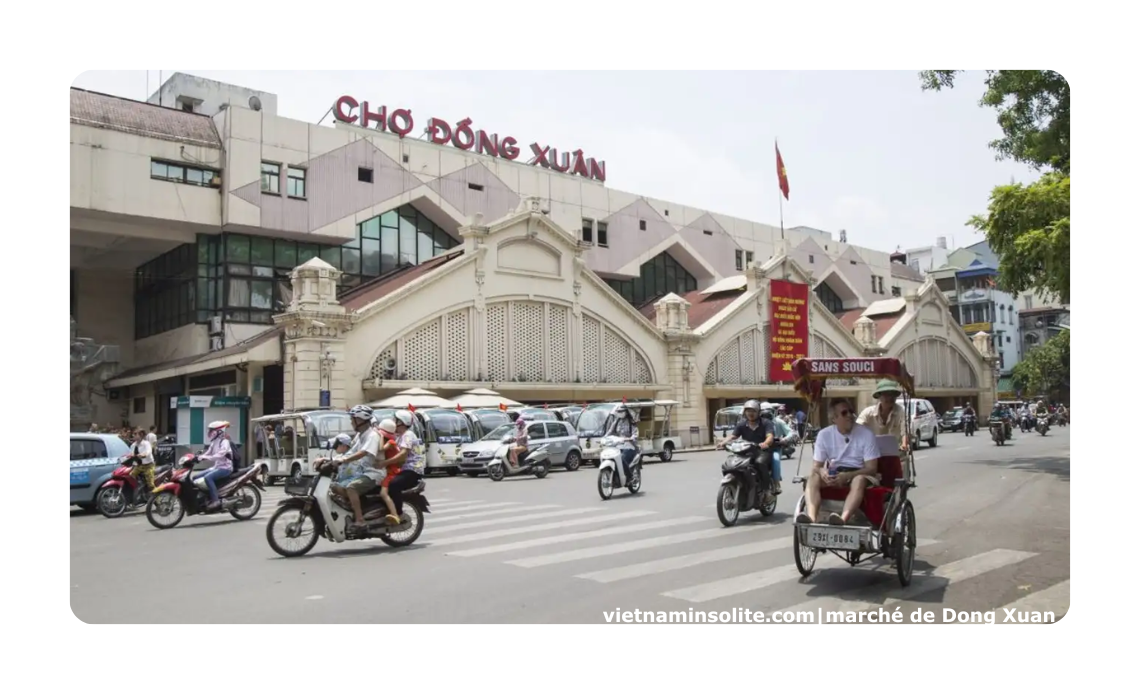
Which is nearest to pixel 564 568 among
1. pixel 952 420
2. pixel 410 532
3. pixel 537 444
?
pixel 410 532

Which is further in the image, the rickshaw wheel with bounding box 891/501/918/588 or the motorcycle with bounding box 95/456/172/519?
the motorcycle with bounding box 95/456/172/519

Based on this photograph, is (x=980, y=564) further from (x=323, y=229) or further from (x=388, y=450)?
(x=323, y=229)

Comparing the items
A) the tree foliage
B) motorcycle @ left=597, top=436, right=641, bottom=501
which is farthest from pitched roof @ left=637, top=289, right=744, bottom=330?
motorcycle @ left=597, top=436, right=641, bottom=501

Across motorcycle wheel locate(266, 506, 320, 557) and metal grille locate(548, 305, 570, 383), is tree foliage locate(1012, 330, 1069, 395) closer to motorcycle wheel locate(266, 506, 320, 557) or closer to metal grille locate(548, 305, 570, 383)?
motorcycle wheel locate(266, 506, 320, 557)

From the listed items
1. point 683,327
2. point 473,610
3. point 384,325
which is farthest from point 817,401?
point 683,327

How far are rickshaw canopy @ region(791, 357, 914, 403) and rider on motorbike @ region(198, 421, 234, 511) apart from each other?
856cm

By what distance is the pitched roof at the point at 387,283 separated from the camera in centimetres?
3017

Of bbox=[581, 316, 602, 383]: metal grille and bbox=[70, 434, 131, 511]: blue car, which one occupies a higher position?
bbox=[581, 316, 602, 383]: metal grille

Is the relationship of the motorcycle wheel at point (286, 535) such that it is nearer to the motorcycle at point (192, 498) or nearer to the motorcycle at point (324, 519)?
the motorcycle at point (324, 519)

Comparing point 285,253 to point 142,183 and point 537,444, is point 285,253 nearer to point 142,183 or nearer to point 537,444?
point 142,183

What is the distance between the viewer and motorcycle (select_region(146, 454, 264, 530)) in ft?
42.2

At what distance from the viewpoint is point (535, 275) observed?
3244 cm

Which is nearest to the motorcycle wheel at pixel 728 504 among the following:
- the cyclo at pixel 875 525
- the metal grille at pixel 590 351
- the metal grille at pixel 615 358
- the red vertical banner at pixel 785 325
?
the cyclo at pixel 875 525

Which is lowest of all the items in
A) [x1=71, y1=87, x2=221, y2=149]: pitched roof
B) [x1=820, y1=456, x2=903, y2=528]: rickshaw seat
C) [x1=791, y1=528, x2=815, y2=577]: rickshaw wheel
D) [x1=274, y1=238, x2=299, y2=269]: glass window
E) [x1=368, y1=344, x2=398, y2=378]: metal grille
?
[x1=791, y1=528, x2=815, y2=577]: rickshaw wheel
